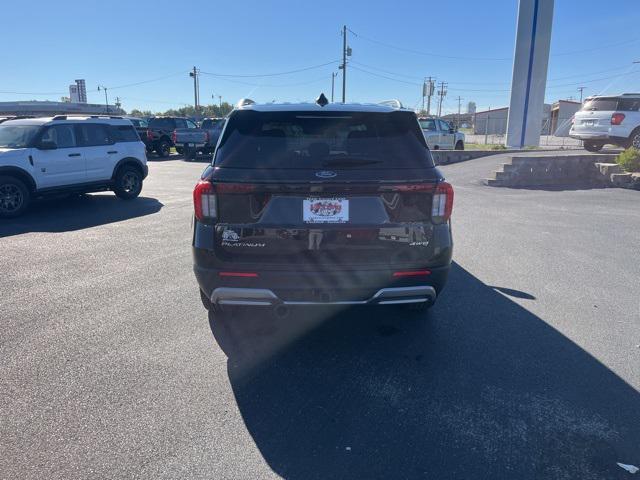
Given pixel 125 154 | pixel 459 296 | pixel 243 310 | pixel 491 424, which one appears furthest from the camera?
pixel 125 154

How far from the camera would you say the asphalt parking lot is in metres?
2.52

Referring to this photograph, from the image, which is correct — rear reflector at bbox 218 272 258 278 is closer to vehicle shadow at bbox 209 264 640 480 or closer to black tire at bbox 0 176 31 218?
vehicle shadow at bbox 209 264 640 480

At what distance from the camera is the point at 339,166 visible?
3.23m

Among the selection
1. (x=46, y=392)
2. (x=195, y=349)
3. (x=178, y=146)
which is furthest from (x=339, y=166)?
(x=178, y=146)

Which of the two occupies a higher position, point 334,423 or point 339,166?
point 339,166

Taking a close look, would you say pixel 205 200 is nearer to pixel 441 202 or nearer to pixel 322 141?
pixel 322 141

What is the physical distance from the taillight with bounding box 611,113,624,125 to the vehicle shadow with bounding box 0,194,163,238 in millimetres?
14507

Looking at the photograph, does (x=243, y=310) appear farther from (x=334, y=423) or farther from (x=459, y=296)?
(x=459, y=296)

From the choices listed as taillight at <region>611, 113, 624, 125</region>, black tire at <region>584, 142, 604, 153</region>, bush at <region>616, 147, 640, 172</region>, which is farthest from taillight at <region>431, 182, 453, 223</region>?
black tire at <region>584, 142, 604, 153</region>

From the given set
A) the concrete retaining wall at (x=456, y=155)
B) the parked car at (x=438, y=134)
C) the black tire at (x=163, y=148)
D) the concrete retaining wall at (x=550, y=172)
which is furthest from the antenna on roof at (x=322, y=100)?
the black tire at (x=163, y=148)

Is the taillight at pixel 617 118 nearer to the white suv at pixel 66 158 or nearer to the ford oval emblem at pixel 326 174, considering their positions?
the white suv at pixel 66 158

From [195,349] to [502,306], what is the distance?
3.05m

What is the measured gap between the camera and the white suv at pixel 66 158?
897cm

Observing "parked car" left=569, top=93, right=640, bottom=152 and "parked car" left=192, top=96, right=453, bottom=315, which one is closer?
"parked car" left=192, top=96, right=453, bottom=315
